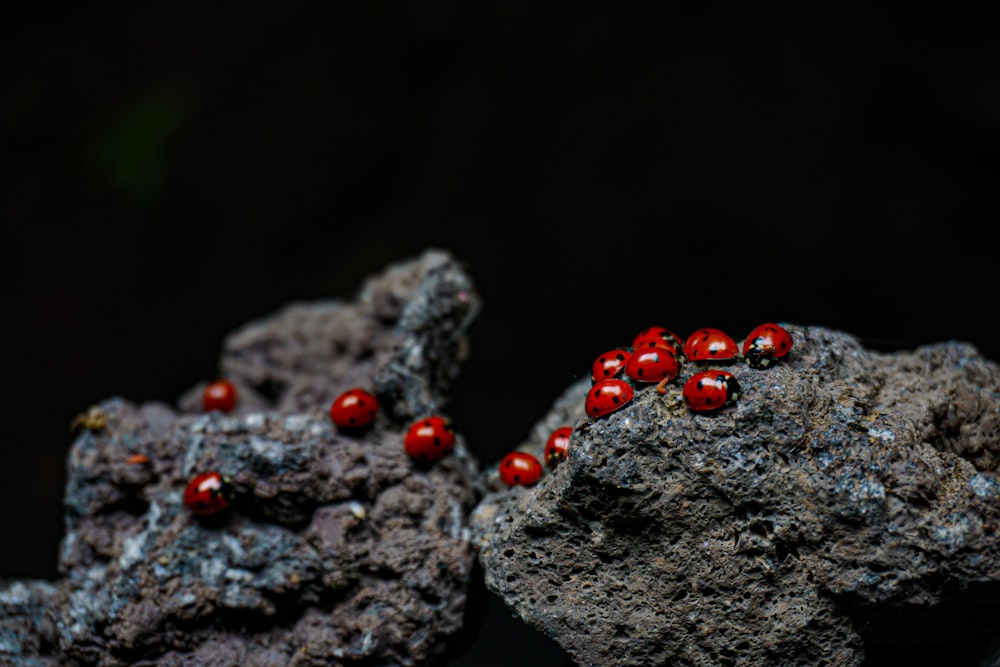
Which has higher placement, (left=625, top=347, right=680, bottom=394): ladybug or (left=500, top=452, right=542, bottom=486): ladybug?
(left=625, top=347, right=680, bottom=394): ladybug

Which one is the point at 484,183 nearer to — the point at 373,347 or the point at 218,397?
the point at 373,347

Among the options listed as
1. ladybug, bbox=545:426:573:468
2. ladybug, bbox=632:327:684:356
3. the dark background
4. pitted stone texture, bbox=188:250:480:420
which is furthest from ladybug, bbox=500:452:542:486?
the dark background

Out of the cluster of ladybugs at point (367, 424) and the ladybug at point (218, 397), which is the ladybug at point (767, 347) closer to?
the cluster of ladybugs at point (367, 424)

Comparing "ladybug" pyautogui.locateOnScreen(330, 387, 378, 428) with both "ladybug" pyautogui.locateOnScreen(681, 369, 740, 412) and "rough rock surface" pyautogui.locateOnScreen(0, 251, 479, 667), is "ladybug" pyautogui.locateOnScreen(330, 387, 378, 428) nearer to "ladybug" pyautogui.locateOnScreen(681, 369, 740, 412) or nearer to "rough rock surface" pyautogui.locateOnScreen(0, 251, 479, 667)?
"rough rock surface" pyautogui.locateOnScreen(0, 251, 479, 667)

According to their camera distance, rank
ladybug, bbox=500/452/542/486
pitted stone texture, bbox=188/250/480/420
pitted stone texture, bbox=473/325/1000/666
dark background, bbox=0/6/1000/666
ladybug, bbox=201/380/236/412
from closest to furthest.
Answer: pitted stone texture, bbox=473/325/1000/666 < ladybug, bbox=500/452/542/486 < pitted stone texture, bbox=188/250/480/420 < ladybug, bbox=201/380/236/412 < dark background, bbox=0/6/1000/666

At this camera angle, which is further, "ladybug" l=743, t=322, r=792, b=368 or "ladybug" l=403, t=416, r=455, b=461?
"ladybug" l=403, t=416, r=455, b=461

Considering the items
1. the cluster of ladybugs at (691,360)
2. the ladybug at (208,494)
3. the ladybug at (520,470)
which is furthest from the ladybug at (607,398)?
the ladybug at (208,494)
